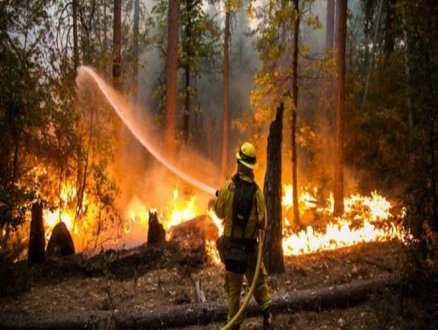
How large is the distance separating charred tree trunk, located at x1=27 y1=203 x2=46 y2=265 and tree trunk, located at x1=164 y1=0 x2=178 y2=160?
6821mm

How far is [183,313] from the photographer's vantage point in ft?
22.4

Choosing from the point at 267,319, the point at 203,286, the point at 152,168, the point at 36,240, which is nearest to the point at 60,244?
the point at 36,240

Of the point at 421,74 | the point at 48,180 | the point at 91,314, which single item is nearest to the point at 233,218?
A: the point at 91,314

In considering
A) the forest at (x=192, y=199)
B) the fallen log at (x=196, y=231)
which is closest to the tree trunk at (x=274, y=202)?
the forest at (x=192, y=199)

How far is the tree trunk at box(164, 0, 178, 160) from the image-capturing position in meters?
16.4

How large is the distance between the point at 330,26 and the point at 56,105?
1927 cm

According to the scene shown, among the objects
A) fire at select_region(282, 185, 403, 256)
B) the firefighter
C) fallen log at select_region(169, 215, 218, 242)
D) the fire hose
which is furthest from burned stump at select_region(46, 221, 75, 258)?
the fire hose

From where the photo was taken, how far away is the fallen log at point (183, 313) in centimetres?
676

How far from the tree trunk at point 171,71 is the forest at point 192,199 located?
83 mm

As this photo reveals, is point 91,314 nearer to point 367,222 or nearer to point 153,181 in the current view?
point 367,222

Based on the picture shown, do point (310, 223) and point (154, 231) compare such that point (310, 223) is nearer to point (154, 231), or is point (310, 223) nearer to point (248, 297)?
point (154, 231)

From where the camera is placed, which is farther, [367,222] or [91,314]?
[367,222]

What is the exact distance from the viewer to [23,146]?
11117 millimetres

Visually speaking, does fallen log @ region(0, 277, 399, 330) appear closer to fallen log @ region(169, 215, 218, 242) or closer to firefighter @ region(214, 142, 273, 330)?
firefighter @ region(214, 142, 273, 330)
